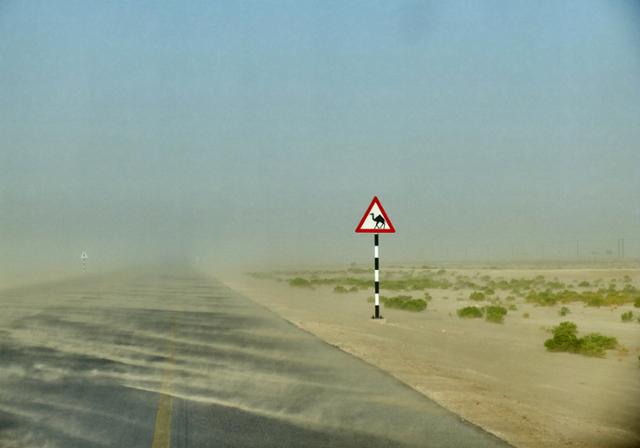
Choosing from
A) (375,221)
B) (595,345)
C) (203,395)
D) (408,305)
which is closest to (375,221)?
(375,221)

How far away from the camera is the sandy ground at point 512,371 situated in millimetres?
8906

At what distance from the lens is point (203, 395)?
10.5m

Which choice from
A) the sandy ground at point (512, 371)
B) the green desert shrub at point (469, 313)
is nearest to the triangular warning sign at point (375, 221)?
the sandy ground at point (512, 371)

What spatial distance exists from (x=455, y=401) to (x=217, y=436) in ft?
12.1

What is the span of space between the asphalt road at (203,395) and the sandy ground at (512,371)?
62 centimetres

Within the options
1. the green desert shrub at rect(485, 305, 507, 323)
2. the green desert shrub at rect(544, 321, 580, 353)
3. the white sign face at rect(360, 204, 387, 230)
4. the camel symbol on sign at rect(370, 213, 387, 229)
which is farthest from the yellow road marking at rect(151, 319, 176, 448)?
the green desert shrub at rect(485, 305, 507, 323)

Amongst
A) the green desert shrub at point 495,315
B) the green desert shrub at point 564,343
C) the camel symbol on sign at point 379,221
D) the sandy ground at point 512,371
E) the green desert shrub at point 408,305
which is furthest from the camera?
the green desert shrub at point 408,305

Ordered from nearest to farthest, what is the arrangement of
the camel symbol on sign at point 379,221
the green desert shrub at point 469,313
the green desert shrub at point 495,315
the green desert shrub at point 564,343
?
the green desert shrub at point 564,343 → the camel symbol on sign at point 379,221 → the green desert shrub at point 495,315 → the green desert shrub at point 469,313

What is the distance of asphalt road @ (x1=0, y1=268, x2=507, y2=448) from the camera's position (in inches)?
316

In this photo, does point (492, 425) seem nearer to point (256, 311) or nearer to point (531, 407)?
point (531, 407)

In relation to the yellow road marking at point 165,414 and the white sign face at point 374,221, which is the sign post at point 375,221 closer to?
the white sign face at point 374,221

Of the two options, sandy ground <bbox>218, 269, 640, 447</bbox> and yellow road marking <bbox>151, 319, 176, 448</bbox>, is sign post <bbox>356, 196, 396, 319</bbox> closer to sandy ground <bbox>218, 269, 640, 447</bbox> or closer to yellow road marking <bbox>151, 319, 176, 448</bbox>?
sandy ground <bbox>218, 269, 640, 447</bbox>

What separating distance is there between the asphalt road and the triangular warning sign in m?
3.73

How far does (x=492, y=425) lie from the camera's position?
874 centimetres
